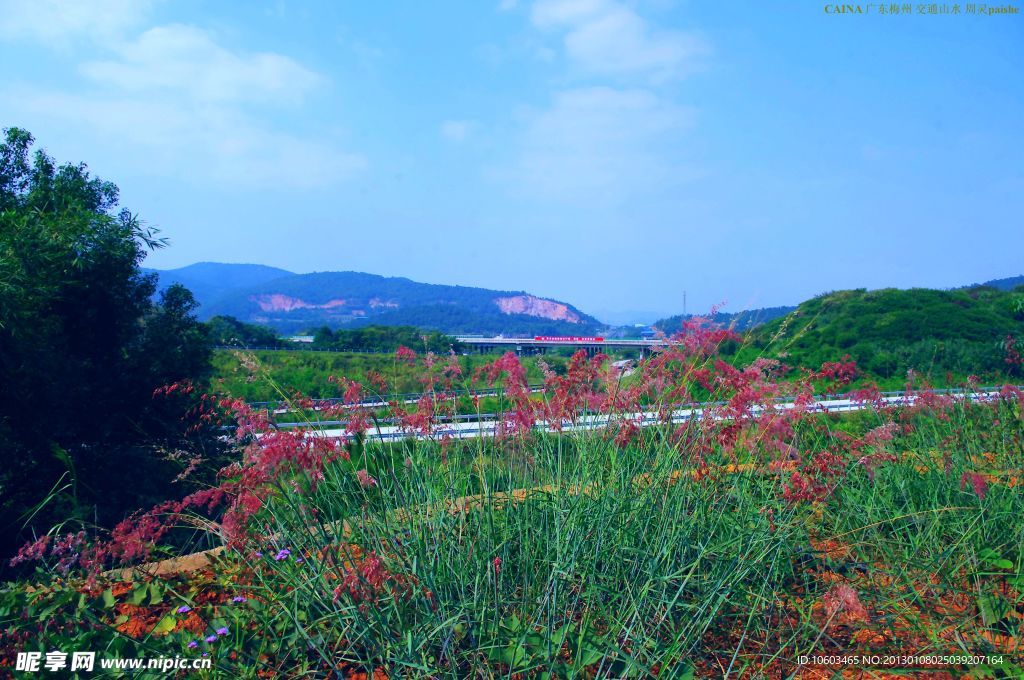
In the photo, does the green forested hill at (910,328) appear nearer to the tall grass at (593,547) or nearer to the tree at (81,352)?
the tall grass at (593,547)

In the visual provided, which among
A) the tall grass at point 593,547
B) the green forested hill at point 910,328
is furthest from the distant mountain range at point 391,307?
the tall grass at point 593,547

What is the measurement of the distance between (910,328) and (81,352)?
710 inches

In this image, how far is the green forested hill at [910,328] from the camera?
40.4 ft

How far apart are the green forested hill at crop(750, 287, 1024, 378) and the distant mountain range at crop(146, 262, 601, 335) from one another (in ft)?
24.9

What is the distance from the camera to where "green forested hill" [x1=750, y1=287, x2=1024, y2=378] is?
485 inches

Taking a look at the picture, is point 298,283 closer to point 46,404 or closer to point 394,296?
point 394,296

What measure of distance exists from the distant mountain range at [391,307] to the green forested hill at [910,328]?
24.9 feet

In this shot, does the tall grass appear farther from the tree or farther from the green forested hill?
the green forested hill

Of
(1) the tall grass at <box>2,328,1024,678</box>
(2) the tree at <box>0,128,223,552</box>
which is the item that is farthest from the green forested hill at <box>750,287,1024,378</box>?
(2) the tree at <box>0,128,223,552</box>

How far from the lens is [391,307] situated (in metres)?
40.9

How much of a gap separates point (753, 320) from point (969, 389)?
3.21 m

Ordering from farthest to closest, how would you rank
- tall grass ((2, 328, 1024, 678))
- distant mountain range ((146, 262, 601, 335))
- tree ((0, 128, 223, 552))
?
distant mountain range ((146, 262, 601, 335)), tree ((0, 128, 223, 552)), tall grass ((2, 328, 1024, 678))

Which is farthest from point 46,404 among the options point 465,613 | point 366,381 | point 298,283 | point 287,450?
point 298,283

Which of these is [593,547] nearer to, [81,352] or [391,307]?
[81,352]
